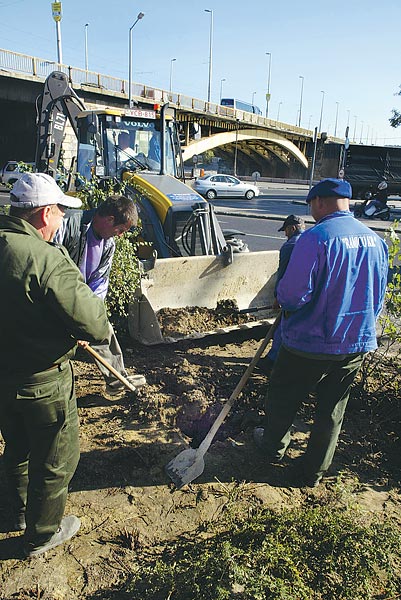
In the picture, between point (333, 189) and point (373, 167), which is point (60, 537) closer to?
point (333, 189)

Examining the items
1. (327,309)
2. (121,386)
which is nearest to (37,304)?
(327,309)

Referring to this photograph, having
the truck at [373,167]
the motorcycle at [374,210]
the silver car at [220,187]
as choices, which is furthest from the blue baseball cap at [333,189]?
the silver car at [220,187]

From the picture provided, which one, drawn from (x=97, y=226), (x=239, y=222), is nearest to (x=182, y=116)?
(x=239, y=222)

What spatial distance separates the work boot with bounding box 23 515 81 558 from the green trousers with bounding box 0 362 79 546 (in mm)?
44

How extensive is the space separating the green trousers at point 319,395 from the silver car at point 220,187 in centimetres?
2484

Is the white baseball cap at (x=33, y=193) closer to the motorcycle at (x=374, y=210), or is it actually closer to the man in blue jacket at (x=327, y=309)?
the man in blue jacket at (x=327, y=309)

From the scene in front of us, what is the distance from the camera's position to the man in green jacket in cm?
210

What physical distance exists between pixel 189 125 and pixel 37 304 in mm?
7058

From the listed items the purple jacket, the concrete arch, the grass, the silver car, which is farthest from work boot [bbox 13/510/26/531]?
the concrete arch

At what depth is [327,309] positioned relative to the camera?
295 centimetres

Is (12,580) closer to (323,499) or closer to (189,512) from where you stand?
(189,512)

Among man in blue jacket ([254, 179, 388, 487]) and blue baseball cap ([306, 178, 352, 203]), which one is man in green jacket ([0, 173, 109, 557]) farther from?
blue baseball cap ([306, 178, 352, 203])

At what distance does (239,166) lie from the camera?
2709 inches

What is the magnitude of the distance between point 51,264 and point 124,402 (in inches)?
93.1
